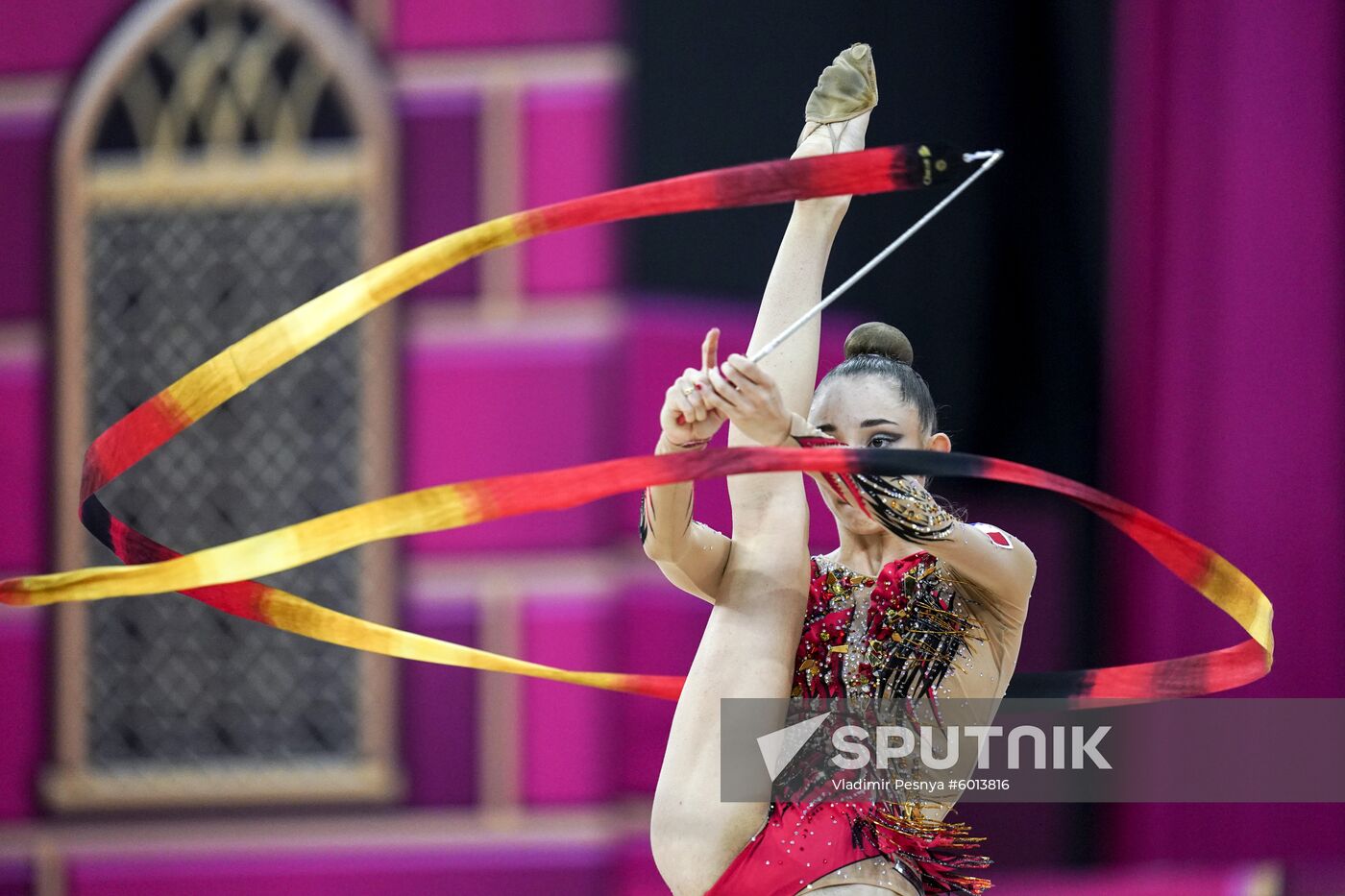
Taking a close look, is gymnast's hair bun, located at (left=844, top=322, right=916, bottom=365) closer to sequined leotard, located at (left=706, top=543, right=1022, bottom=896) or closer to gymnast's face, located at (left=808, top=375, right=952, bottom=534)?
gymnast's face, located at (left=808, top=375, right=952, bottom=534)

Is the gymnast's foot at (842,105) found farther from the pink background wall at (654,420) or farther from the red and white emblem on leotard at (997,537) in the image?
the pink background wall at (654,420)

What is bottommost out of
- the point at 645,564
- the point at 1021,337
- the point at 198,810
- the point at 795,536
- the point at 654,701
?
the point at 198,810

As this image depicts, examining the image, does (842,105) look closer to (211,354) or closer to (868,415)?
(868,415)

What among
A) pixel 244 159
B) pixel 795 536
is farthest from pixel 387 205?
pixel 795 536

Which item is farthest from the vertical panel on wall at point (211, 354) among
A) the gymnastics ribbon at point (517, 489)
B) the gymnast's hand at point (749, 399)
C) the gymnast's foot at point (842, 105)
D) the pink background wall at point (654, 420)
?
the gymnast's hand at point (749, 399)

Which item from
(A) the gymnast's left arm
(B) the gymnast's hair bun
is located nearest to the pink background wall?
(B) the gymnast's hair bun

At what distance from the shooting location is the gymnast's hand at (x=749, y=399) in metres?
1.31

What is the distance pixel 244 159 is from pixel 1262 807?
1953 mm

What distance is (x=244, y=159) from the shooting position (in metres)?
2.62

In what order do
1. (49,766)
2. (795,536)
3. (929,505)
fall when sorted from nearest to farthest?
1. (929,505)
2. (795,536)
3. (49,766)

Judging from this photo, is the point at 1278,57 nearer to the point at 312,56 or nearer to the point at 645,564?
the point at 645,564

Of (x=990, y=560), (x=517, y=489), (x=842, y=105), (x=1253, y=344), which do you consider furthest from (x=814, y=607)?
(x=1253, y=344)

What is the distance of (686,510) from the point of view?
4.66ft

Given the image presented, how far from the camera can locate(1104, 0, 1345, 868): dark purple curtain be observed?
2.46m
